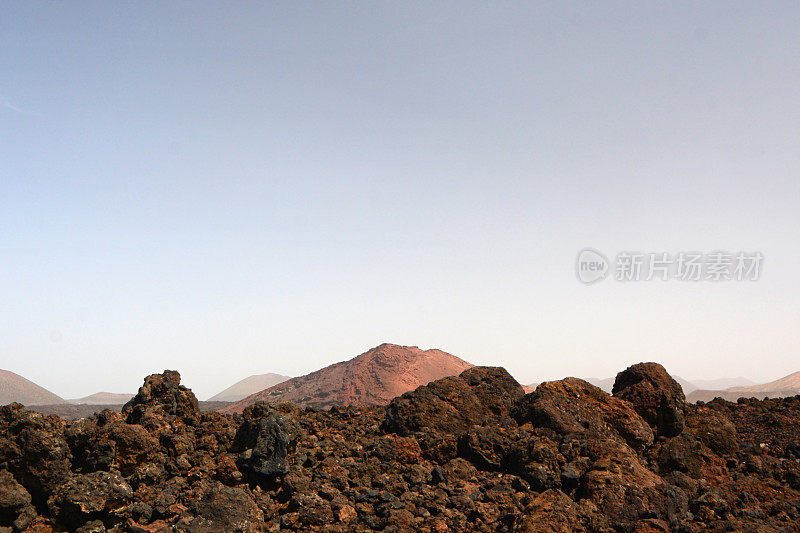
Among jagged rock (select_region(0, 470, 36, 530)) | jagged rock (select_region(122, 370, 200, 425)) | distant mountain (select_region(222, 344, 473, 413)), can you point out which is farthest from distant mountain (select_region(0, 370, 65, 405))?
jagged rock (select_region(0, 470, 36, 530))

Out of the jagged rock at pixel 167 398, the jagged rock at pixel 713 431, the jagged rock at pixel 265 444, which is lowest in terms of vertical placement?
the jagged rock at pixel 713 431

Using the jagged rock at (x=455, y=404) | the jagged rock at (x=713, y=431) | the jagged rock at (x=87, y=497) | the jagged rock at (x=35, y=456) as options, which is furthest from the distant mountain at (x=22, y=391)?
the jagged rock at (x=713, y=431)

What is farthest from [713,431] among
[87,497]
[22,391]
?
[22,391]

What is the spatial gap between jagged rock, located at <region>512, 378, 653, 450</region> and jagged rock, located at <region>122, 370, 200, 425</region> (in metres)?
8.28

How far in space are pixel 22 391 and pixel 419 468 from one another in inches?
5694

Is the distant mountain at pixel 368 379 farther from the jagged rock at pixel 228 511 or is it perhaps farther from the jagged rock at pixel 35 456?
the jagged rock at pixel 228 511

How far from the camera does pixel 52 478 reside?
9797mm

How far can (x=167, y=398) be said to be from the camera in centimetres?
1393

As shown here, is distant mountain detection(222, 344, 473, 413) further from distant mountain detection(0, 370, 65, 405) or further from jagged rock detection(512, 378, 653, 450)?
distant mountain detection(0, 370, 65, 405)

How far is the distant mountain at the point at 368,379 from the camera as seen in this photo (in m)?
60.1

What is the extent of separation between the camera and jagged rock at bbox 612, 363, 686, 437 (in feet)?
43.2

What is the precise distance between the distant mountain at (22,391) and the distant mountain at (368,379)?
77986mm

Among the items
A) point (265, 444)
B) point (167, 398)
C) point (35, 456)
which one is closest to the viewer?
point (35, 456)

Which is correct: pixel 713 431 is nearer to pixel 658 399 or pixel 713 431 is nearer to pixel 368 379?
pixel 658 399
